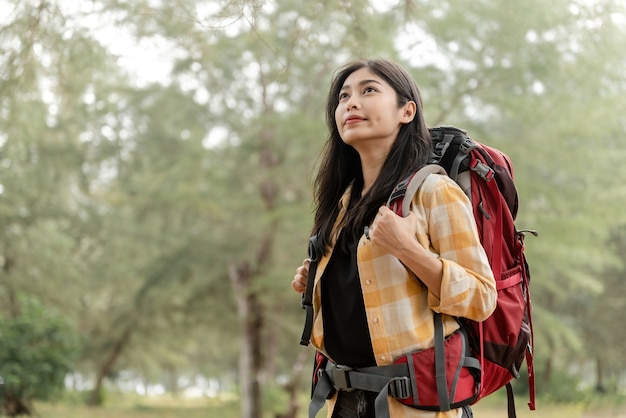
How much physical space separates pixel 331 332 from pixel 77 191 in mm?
15529

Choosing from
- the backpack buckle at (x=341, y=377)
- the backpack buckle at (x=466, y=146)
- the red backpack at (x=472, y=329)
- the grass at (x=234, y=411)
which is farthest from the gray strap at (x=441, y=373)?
the grass at (x=234, y=411)

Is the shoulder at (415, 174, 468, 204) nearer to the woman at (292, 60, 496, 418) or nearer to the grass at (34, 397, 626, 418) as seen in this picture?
the woman at (292, 60, 496, 418)

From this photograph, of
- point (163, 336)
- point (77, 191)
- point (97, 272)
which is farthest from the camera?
point (163, 336)

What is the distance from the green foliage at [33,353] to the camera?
10.9m

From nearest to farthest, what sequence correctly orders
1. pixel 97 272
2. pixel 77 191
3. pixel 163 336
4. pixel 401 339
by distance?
1. pixel 401 339
2. pixel 97 272
3. pixel 77 191
4. pixel 163 336

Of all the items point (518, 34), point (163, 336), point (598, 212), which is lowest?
point (163, 336)

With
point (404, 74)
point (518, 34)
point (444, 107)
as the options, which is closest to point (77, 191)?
point (444, 107)

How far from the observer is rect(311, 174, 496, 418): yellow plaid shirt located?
1.67m

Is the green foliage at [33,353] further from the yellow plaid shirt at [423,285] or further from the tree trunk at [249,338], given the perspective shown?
the yellow plaid shirt at [423,285]

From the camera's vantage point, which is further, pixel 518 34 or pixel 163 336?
pixel 163 336

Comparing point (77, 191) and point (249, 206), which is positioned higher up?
point (77, 191)

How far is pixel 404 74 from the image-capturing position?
1972 mm

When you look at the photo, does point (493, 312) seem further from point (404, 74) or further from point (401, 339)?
A: point (404, 74)

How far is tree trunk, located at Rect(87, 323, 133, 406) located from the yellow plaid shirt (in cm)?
1475
